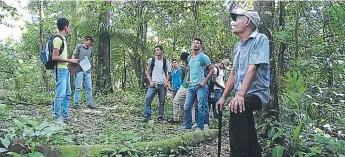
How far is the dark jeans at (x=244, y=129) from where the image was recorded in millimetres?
3725

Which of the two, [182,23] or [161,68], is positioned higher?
[182,23]

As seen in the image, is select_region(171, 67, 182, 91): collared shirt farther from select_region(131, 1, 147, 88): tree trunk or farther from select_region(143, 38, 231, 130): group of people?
select_region(131, 1, 147, 88): tree trunk

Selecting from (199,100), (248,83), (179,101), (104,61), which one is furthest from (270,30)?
(104,61)

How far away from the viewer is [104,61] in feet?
45.9

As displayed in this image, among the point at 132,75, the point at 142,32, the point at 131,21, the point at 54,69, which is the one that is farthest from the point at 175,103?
the point at 132,75

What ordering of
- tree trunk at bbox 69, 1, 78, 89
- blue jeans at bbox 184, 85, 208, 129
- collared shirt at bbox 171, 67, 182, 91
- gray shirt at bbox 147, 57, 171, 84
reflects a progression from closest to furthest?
blue jeans at bbox 184, 85, 208, 129, gray shirt at bbox 147, 57, 171, 84, collared shirt at bbox 171, 67, 182, 91, tree trunk at bbox 69, 1, 78, 89

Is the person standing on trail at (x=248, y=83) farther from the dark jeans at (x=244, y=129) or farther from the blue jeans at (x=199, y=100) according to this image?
the blue jeans at (x=199, y=100)

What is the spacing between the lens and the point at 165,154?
4949mm

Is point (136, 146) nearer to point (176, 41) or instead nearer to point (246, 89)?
point (246, 89)

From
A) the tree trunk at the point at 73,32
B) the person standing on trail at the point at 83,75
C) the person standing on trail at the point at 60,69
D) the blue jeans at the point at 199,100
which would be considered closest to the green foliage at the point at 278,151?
the blue jeans at the point at 199,100

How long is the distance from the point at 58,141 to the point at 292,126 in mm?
2848

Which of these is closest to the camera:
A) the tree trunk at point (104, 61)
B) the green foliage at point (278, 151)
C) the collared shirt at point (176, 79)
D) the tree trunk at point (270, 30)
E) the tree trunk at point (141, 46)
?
the green foliage at point (278, 151)

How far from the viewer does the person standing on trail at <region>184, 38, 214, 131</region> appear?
21.9 ft

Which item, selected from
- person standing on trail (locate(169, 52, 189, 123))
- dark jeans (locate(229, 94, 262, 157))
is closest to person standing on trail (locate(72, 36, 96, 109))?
person standing on trail (locate(169, 52, 189, 123))
